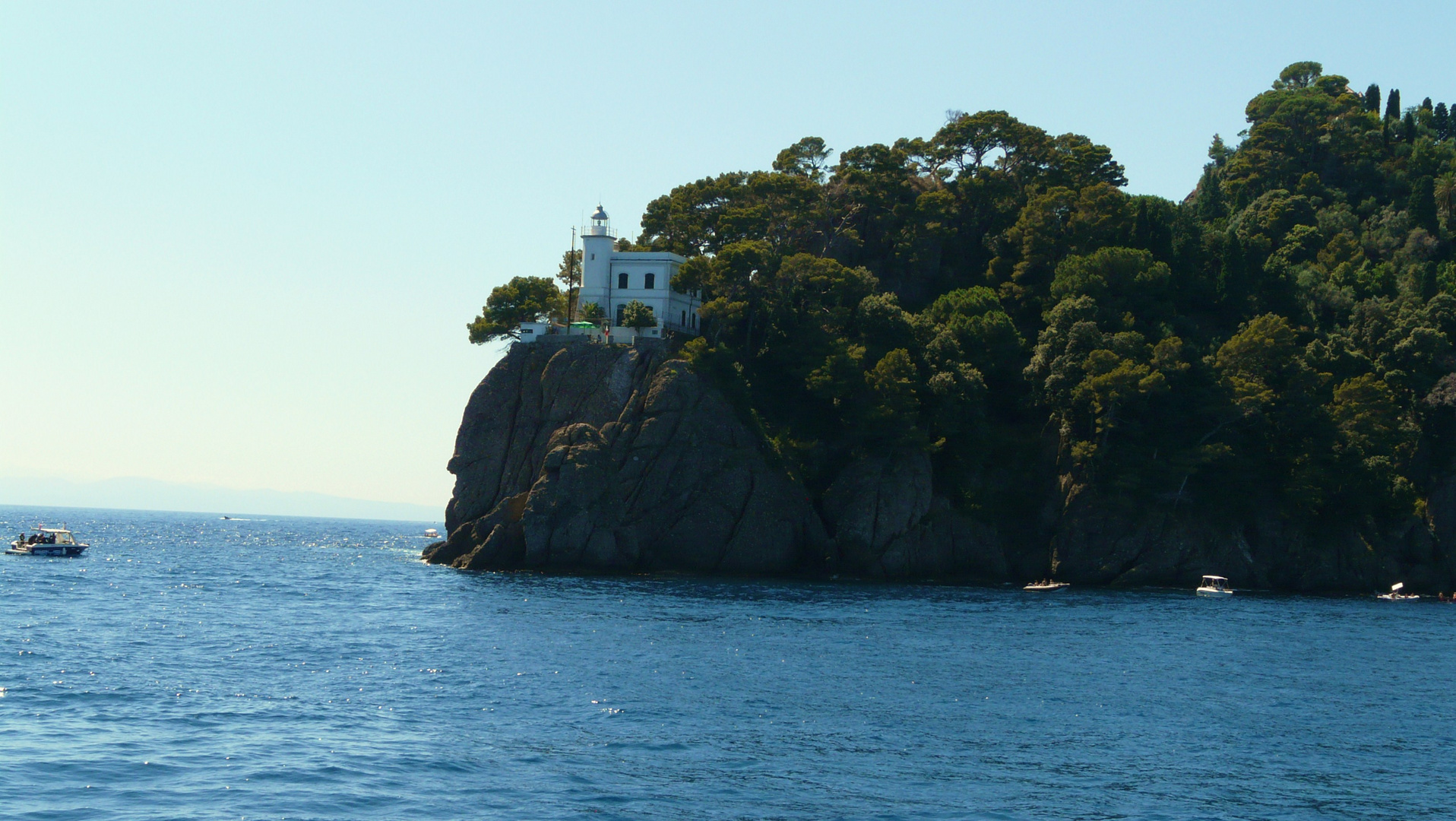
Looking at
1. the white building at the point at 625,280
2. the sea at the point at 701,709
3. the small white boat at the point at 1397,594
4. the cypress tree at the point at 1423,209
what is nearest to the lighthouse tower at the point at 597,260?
the white building at the point at 625,280

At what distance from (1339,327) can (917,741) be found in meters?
85.3

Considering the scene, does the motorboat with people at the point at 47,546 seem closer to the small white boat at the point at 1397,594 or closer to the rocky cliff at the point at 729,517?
the rocky cliff at the point at 729,517

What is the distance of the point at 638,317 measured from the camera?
93.7 metres

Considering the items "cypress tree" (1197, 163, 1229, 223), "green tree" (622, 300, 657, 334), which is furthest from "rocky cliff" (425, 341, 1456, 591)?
"cypress tree" (1197, 163, 1229, 223)

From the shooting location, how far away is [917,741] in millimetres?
34188

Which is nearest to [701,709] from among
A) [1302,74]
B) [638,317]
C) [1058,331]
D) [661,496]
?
[661,496]

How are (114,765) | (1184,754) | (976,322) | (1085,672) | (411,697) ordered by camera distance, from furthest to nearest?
(976,322)
(1085,672)
(411,697)
(1184,754)
(114,765)

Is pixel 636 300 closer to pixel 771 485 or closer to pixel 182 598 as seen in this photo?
pixel 771 485

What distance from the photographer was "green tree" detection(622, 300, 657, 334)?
93750 millimetres

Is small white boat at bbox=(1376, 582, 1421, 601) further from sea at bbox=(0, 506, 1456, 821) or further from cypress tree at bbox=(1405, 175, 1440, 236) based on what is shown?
cypress tree at bbox=(1405, 175, 1440, 236)

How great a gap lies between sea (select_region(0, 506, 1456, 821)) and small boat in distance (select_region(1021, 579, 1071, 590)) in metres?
14.2

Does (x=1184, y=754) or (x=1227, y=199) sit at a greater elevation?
(x=1227, y=199)

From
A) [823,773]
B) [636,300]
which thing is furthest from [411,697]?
[636,300]

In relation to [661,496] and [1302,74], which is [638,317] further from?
[1302,74]
